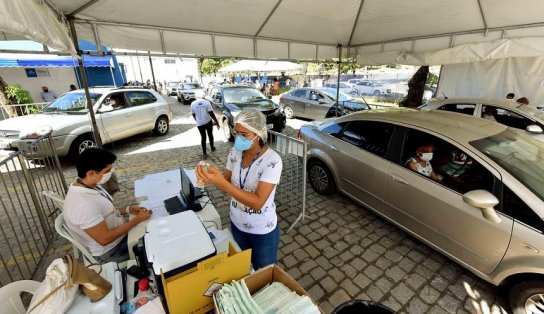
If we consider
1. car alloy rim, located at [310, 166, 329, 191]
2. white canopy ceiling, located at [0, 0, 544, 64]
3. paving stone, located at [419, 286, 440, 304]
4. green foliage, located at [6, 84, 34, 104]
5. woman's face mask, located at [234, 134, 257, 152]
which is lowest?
paving stone, located at [419, 286, 440, 304]

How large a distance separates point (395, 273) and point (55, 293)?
3249 mm

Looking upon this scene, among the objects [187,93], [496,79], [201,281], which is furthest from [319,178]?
[187,93]

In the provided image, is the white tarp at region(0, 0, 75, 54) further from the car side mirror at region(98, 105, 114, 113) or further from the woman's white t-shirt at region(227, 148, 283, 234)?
the car side mirror at region(98, 105, 114, 113)

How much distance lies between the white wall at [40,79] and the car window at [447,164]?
2068cm

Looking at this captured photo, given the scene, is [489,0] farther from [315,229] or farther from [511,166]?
[315,229]

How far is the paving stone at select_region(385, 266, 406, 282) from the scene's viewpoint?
2979 millimetres

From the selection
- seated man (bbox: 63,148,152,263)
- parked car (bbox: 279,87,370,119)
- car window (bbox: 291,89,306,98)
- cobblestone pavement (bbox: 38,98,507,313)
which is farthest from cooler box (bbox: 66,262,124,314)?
car window (bbox: 291,89,306,98)

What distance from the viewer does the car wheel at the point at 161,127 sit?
30.8 feet

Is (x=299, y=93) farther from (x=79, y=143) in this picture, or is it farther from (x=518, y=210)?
(x=518, y=210)

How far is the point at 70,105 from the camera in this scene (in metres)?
7.09

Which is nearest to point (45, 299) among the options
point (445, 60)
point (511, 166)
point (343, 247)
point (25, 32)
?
→ point (25, 32)

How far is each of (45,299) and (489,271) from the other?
143 inches

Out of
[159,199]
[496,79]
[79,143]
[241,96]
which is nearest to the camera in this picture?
[159,199]

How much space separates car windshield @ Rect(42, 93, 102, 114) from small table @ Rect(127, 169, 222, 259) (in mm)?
5141
